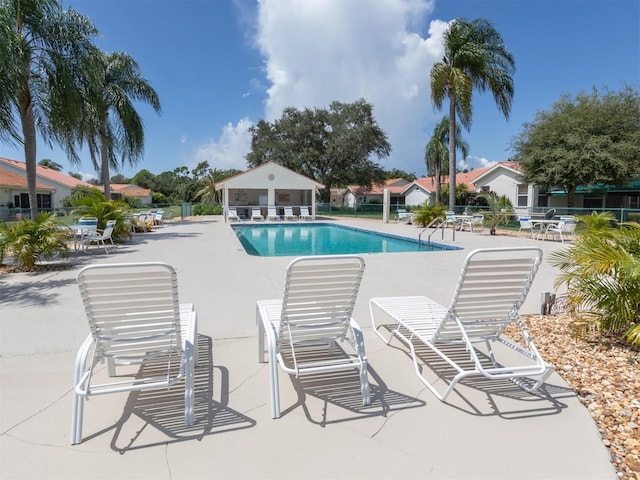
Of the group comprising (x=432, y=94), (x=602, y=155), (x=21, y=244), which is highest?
(x=432, y=94)

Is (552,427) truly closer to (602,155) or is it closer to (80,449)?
(80,449)

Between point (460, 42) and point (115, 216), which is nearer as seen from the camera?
point (115, 216)

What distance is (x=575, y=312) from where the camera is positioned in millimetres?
4094

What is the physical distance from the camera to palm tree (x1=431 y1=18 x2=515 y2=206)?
20234 millimetres

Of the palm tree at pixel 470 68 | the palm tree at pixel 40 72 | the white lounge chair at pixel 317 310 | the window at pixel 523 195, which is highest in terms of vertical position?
the palm tree at pixel 470 68

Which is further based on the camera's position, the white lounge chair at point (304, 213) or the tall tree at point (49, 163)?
the tall tree at point (49, 163)

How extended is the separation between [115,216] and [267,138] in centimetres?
3003

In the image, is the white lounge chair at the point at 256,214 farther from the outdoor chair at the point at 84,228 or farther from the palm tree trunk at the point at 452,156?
the outdoor chair at the point at 84,228

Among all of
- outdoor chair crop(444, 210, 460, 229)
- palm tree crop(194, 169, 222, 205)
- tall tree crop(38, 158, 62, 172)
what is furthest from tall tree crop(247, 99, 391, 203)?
tall tree crop(38, 158, 62, 172)

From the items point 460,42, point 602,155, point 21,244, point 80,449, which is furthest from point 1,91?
point 602,155

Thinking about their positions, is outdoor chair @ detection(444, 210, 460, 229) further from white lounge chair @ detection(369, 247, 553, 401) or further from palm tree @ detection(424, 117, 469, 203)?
palm tree @ detection(424, 117, 469, 203)

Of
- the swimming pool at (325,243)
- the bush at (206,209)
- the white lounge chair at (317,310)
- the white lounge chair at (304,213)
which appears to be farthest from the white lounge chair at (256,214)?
the white lounge chair at (317,310)

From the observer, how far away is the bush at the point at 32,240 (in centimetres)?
748

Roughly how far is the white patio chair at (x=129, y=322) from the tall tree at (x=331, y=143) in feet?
117
